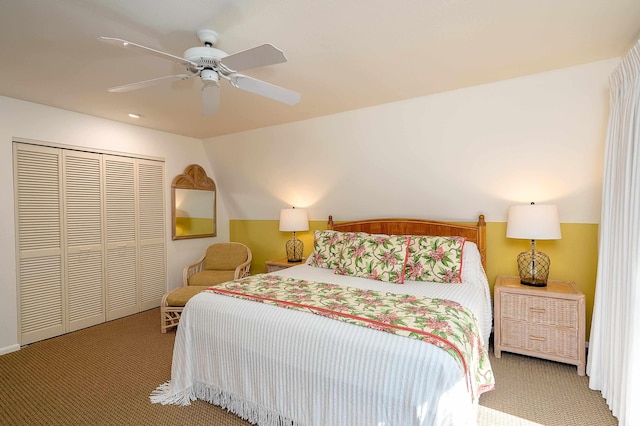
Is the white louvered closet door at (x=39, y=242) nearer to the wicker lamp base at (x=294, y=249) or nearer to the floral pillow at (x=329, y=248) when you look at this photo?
the wicker lamp base at (x=294, y=249)

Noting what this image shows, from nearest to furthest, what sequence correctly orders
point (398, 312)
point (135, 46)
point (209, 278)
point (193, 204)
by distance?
point (135, 46) < point (398, 312) < point (209, 278) < point (193, 204)

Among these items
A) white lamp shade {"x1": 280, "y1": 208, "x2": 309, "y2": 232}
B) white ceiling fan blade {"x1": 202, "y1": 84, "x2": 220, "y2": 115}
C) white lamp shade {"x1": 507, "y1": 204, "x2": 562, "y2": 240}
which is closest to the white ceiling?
white ceiling fan blade {"x1": 202, "y1": 84, "x2": 220, "y2": 115}

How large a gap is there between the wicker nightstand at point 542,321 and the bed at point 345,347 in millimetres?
165

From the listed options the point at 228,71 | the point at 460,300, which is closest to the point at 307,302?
the point at 460,300

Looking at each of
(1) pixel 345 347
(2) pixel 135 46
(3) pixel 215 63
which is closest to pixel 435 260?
(1) pixel 345 347

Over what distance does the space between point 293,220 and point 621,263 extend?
9.79 feet

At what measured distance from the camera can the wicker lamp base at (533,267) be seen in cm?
280

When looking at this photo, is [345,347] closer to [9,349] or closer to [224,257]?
[224,257]

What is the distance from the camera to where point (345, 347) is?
1.65 metres

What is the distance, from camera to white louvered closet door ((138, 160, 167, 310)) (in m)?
4.03

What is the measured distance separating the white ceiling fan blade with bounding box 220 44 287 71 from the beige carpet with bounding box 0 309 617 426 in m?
2.10

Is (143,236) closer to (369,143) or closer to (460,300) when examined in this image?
(369,143)

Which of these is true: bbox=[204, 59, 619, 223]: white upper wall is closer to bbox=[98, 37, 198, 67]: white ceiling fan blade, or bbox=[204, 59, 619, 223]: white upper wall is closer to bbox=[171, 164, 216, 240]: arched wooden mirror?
bbox=[171, 164, 216, 240]: arched wooden mirror

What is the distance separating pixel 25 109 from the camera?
3061 mm
